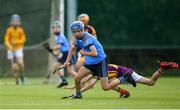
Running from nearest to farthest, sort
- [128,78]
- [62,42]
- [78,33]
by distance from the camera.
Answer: [78,33] < [128,78] < [62,42]

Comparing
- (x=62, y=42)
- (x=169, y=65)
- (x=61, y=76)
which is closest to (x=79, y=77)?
(x=169, y=65)

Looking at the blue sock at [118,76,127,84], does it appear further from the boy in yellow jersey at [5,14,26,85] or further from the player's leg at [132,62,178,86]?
the boy in yellow jersey at [5,14,26,85]

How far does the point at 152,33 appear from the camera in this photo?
34.4 metres

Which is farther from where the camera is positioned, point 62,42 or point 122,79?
point 62,42

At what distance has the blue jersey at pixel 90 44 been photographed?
1873cm

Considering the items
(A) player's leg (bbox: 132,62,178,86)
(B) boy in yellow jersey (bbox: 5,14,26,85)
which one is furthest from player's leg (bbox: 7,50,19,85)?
(A) player's leg (bbox: 132,62,178,86)

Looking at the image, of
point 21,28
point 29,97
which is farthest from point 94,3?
point 29,97

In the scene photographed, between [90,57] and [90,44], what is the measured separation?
406 mm

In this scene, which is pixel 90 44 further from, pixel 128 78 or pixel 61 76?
pixel 61 76

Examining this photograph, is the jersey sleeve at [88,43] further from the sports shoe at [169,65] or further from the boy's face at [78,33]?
the sports shoe at [169,65]

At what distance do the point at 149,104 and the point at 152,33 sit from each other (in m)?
17.3

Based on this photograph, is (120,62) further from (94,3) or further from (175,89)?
(175,89)

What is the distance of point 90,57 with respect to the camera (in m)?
19.0

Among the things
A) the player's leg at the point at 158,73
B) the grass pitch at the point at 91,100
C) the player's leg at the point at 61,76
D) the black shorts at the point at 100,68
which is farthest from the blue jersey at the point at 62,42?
the black shorts at the point at 100,68
